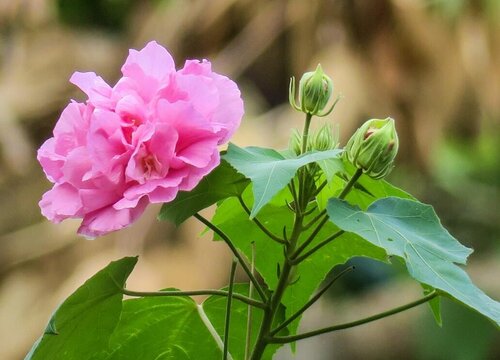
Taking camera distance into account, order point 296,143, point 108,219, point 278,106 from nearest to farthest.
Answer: point 108,219, point 296,143, point 278,106

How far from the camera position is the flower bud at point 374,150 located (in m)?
0.65

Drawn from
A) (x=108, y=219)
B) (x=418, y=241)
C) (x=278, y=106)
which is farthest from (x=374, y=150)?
(x=278, y=106)

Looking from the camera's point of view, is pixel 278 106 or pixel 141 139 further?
pixel 278 106

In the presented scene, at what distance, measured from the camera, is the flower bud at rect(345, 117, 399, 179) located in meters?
0.65

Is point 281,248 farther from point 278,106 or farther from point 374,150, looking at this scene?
point 278,106

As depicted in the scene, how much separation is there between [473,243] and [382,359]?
30.0 inches

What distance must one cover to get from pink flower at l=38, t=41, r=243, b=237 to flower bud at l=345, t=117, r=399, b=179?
0.08m

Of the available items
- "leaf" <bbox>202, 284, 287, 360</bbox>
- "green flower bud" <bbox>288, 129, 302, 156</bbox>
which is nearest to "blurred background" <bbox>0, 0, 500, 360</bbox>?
"leaf" <bbox>202, 284, 287, 360</bbox>

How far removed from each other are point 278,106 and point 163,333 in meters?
2.97

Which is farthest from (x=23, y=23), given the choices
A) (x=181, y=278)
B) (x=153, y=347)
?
(x=153, y=347)

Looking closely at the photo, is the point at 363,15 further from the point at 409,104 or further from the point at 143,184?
the point at 143,184

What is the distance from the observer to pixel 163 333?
0.76 metres

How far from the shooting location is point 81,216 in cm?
63

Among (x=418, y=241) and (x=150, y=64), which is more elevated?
(x=150, y=64)
